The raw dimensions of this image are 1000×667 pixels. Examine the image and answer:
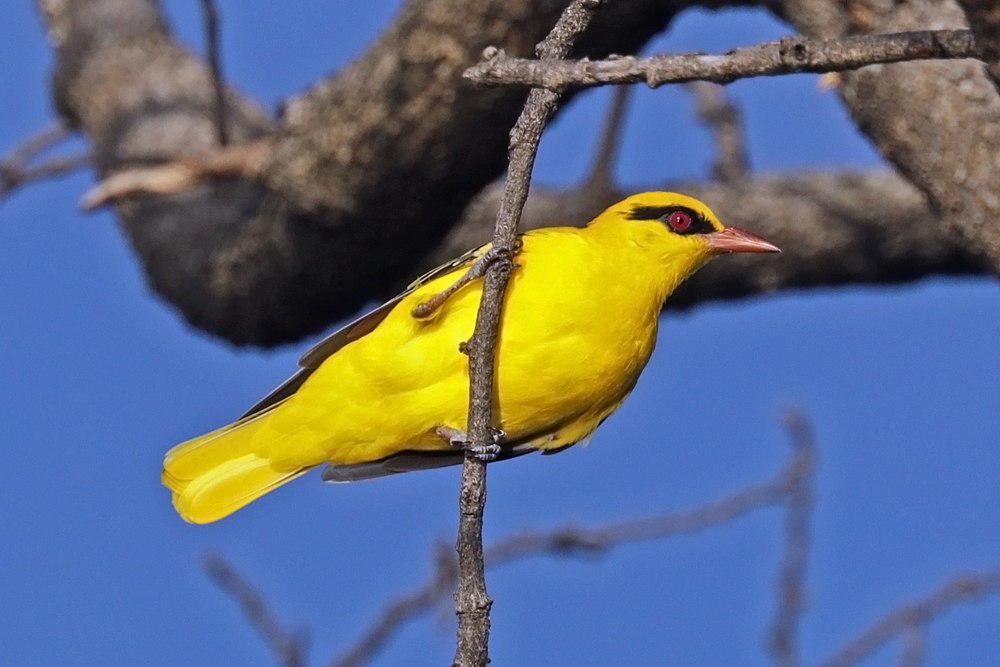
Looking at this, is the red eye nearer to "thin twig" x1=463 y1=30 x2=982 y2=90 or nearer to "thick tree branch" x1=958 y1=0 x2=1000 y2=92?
"thin twig" x1=463 y1=30 x2=982 y2=90

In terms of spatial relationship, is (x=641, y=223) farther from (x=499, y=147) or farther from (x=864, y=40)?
(x=864, y=40)

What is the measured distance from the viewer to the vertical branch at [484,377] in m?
2.83

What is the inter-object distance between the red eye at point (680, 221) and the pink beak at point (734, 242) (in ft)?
0.23

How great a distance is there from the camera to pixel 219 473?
4.29m

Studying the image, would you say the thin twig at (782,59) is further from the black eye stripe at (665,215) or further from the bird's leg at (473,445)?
the black eye stripe at (665,215)

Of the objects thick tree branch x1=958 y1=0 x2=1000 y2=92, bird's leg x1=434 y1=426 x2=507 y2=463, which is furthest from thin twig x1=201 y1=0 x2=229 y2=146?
thick tree branch x1=958 y1=0 x2=1000 y2=92

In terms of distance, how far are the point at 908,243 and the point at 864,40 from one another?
467 centimetres

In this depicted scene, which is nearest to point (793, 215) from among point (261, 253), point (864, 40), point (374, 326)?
point (261, 253)

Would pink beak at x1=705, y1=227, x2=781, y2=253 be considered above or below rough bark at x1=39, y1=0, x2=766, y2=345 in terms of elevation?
below

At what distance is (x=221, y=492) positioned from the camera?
428 centimetres

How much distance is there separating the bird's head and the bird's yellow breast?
0.30 ft

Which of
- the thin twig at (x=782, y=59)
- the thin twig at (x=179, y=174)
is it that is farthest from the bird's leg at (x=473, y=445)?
the thin twig at (x=179, y=174)

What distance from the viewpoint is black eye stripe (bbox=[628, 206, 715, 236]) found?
407 cm

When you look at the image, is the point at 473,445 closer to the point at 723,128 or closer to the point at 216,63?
the point at 216,63
